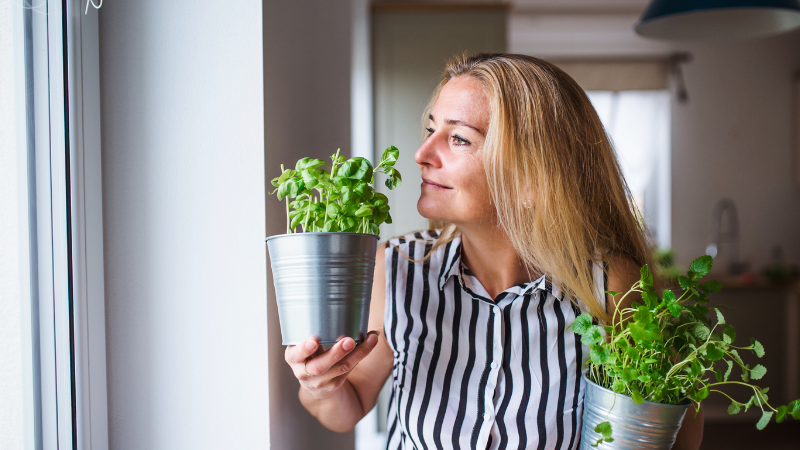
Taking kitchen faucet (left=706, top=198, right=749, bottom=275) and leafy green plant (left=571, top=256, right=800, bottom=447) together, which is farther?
kitchen faucet (left=706, top=198, right=749, bottom=275)

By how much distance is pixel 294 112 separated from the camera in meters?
0.92

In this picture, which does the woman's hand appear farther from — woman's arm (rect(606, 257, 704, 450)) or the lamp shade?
the lamp shade

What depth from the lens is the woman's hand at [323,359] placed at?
639 millimetres

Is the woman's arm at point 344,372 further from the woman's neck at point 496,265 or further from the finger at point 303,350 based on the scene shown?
the woman's neck at point 496,265

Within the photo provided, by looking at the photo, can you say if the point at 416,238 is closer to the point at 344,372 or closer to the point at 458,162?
the point at 458,162

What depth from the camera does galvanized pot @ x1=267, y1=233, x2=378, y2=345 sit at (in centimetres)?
61

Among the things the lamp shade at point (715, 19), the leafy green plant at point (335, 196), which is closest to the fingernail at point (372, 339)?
the leafy green plant at point (335, 196)

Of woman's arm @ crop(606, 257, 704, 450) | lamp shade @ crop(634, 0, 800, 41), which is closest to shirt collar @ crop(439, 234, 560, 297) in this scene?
woman's arm @ crop(606, 257, 704, 450)

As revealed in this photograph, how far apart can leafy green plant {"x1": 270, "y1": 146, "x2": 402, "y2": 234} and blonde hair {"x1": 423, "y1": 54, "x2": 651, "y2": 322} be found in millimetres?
317

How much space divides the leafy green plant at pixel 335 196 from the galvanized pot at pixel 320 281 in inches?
1.3

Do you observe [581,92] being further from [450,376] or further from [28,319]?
[28,319]

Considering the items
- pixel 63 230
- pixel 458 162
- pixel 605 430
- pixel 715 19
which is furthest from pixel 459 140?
pixel 715 19

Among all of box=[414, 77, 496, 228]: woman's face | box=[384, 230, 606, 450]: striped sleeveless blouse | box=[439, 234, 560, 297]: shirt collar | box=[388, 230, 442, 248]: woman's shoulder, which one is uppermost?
box=[414, 77, 496, 228]: woman's face

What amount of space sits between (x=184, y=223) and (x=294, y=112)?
0.27 meters
